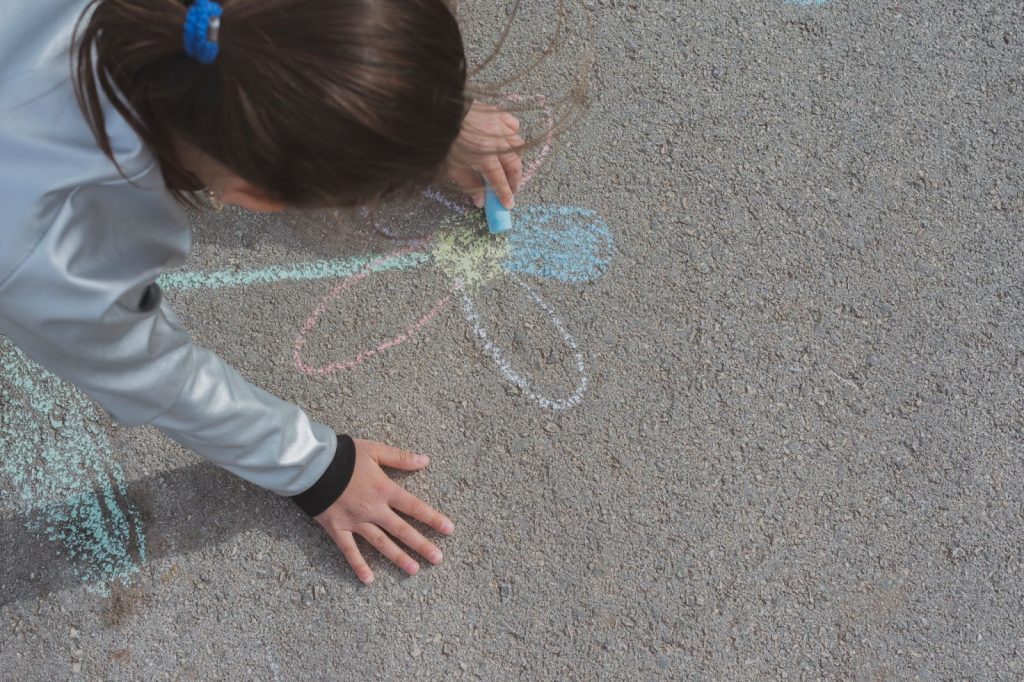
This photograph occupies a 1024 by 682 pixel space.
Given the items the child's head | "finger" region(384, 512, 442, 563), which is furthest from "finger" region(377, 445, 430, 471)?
the child's head

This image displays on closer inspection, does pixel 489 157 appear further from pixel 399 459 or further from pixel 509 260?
pixel 399 459

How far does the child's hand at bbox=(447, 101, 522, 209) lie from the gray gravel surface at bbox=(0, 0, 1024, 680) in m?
0.12

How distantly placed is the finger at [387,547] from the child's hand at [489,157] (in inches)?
30.9

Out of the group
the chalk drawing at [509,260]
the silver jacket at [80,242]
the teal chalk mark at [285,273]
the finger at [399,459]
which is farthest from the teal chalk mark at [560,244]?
the silver jacket at [80,242]

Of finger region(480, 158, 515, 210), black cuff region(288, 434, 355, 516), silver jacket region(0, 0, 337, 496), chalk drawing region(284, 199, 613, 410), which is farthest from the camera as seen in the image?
chalk drawing region(284, 199, 613, 410)

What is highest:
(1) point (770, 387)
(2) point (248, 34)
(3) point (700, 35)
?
(2) point (248, 34)

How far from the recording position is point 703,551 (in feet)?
5.75

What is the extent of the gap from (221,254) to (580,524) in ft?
3.46

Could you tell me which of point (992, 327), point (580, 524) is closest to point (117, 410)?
point (580, 524)

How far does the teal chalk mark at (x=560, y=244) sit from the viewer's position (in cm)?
185

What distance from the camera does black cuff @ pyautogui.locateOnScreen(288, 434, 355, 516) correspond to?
1602 millimetres

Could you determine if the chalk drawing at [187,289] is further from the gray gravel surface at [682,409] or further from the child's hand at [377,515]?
the child's hand at [377,515]

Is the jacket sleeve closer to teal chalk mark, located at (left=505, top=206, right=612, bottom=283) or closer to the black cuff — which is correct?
the black cuff

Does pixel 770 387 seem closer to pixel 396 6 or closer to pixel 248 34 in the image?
pixel 396 6
